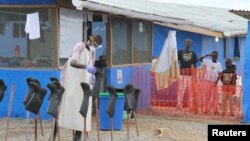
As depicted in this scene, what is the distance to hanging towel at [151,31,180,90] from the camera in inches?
635

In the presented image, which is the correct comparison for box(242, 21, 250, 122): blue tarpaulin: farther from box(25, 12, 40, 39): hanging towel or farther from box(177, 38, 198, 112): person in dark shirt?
box(25, 12, 40, 39): hanging towel

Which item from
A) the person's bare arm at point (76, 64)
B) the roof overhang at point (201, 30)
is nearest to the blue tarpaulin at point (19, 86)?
the person's bare arm at point (76, 64)

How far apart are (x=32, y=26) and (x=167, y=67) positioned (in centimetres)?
505

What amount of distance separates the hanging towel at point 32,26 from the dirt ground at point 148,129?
184cm

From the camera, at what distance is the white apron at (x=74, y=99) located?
9.80 meters

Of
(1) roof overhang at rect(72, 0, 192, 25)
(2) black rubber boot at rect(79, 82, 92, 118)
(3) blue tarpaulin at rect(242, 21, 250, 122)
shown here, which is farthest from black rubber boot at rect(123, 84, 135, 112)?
(3) blue tarpaulin at rect(242, 21, 250, 122)

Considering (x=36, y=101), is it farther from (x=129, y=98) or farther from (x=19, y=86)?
(x=19, y=86)

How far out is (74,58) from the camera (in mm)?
9516

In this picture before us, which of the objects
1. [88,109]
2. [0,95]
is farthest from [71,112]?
[0,95]

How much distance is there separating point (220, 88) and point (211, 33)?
6.96 m

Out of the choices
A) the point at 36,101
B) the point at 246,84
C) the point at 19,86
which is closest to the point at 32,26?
the point at 19,86

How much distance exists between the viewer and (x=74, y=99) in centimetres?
980

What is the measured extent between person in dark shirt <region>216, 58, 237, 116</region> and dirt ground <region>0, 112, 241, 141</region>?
347mm

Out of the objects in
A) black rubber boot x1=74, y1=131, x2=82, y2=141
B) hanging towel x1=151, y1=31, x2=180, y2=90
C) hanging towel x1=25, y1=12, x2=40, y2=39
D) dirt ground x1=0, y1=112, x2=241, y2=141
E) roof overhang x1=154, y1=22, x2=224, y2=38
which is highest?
roof overhang x1=154, y1=22, x2=224, y2=38
